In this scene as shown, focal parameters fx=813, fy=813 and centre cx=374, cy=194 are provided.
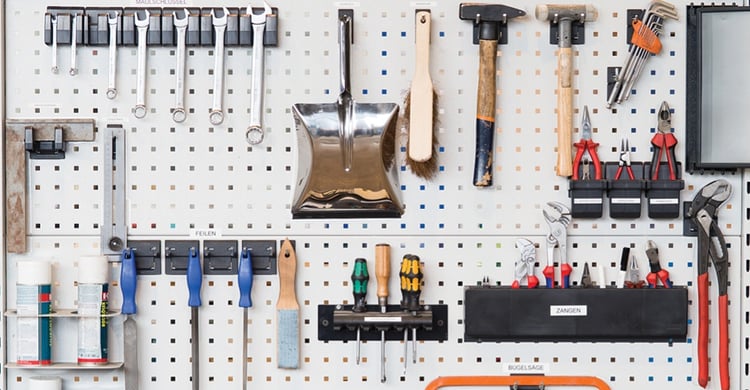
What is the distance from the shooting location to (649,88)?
1.72m

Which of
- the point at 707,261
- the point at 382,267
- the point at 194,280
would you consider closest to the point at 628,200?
the point at 707,261

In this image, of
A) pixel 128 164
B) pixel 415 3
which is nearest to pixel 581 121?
pixel 415 3

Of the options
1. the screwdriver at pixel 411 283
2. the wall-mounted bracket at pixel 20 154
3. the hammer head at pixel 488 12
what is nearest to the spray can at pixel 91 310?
the wall-mounted bracket at pixel 20 154

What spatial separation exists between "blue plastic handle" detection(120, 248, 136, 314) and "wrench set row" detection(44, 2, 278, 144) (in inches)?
11.7

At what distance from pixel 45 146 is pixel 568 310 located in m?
1.13

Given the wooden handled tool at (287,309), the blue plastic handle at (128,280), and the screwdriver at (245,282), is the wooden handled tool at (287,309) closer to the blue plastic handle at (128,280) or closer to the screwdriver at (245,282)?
the screwdriver at (245,282)

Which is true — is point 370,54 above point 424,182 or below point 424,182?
above

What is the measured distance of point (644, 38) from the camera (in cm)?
169

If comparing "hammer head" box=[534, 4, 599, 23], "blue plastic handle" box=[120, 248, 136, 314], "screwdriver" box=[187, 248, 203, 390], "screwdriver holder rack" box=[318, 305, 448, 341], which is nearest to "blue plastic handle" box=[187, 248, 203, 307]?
"screwdriver" box=[187, 248, 203, 390]

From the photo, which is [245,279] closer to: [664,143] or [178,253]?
[178,253]

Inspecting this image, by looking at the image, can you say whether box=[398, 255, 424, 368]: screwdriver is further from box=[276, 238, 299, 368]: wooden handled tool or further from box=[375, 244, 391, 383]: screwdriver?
box=[276, 238, 299, 368]: wooden handled tool

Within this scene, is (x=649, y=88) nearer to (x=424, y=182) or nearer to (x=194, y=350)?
(x=424, y=182)

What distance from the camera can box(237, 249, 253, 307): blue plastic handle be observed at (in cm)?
169

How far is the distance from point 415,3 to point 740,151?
28.9 inches
